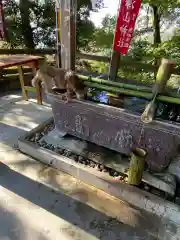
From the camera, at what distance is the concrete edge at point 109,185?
2303mm

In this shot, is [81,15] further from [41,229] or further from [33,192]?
[41,229]

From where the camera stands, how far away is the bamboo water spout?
2.28m

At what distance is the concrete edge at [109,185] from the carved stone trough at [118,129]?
474mm

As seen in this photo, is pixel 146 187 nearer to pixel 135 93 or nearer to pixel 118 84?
pixel 135 93

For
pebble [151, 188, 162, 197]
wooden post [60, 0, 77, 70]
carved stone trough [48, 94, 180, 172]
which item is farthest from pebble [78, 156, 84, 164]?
wooden post [60, 0, 77, 70]

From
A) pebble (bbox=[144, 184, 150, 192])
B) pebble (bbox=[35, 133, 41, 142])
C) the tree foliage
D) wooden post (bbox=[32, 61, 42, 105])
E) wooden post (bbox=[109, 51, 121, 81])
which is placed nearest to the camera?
pebble (bbox=[144, 184, 150, 192])

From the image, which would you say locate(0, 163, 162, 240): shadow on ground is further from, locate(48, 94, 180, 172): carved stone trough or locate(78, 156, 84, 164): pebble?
locate(48, 94, 180, 172): carved stone trough

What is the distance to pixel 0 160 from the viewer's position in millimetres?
3078

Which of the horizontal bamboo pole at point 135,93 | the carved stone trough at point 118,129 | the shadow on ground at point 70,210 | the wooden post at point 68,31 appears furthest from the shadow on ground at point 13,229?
the wooden post at point 68,31

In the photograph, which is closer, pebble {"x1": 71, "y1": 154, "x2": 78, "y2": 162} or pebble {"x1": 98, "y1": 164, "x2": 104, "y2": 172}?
pebble {"x1": 98, "y1": 164, "x2": 104, "y2": 172}

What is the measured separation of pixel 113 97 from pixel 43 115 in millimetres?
1739

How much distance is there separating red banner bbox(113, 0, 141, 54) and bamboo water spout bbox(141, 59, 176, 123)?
90cm

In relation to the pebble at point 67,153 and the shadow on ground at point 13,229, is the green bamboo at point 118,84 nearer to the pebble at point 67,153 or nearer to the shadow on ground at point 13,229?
the pebble at point 67,153

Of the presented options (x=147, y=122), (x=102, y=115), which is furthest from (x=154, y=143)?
(x=102, y=115)
